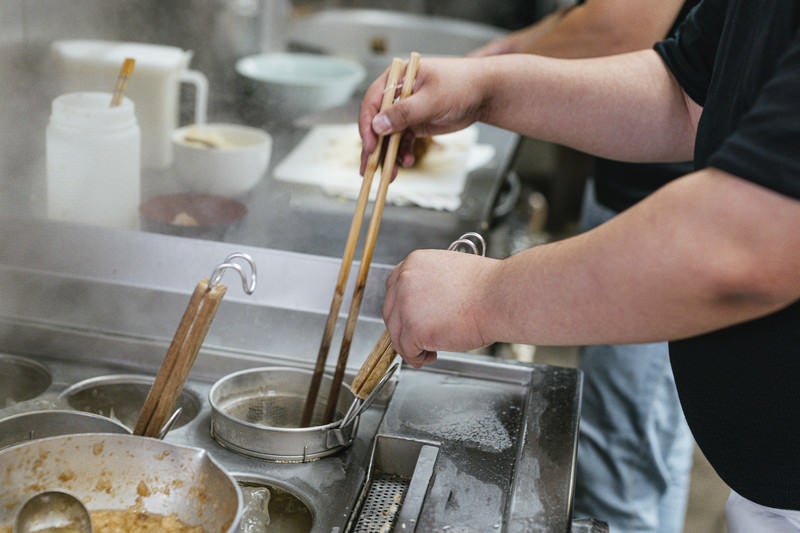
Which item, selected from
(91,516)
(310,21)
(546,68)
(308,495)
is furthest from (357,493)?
(310,21)

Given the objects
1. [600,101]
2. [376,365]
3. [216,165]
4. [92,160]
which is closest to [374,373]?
[376,365]

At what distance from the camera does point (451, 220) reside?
203cm

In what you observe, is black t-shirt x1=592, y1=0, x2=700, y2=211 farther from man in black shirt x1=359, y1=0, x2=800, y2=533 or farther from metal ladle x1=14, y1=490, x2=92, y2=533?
metal ladle x1=14, y1=490, x2=92, y2=533

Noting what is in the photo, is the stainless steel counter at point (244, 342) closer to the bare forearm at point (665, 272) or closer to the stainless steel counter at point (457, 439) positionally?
the stainless steel counter at point (457, 439)

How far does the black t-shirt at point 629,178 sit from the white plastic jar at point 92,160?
1.28 m

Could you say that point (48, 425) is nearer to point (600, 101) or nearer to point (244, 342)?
point (244, 342)

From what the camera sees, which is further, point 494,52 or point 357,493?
point 494,52

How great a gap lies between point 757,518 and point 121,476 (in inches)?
33.2

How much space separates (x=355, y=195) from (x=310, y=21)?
171cm

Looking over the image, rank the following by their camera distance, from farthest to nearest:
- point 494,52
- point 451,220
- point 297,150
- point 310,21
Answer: point 310,21, point 494,52, point 297,150, point 451,220

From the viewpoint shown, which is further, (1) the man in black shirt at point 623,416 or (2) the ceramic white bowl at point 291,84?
(2) the ceramic white bowl at point 291,84

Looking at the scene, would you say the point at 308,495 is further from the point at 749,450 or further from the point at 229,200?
the point at 229,200

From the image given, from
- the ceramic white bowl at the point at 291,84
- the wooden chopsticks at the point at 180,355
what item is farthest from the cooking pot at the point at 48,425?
the ceramic white bowl at the point at 291,84

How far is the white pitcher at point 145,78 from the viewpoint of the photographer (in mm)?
1872
